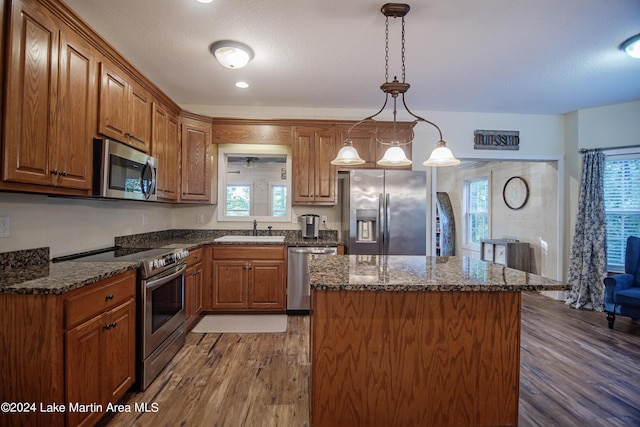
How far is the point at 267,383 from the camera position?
2.21 metres

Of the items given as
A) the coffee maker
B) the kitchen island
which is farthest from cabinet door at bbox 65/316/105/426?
the coffee maker

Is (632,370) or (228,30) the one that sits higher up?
(228,30)

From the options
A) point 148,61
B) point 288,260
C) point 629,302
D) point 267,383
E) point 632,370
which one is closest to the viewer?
point 267,383

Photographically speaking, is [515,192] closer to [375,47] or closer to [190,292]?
[375,47]

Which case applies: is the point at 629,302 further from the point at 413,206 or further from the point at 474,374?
the point at 474,374

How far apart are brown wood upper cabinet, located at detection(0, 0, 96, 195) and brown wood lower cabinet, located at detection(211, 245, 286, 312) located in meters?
1.69

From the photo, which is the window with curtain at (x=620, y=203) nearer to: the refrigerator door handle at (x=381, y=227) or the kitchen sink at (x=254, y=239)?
the refrigerator door handle at (x=381, y=227)

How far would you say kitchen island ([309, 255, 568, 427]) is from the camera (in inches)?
63.4

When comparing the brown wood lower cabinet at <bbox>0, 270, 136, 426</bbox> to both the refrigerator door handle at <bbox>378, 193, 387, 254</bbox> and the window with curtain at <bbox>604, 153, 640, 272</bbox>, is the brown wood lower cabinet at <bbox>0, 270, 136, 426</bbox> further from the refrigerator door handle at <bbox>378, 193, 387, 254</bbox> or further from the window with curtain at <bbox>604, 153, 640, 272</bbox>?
the window with curtain at <bbox>604, 153, 640, 272</bbox>

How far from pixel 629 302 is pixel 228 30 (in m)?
4.50

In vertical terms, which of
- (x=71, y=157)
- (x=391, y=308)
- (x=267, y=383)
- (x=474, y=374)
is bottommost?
(x=267, y=383)

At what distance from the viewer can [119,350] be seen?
72.9 inches

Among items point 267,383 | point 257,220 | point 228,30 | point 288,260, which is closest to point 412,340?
point 267,383

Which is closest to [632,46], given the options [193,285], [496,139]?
[496,139]
